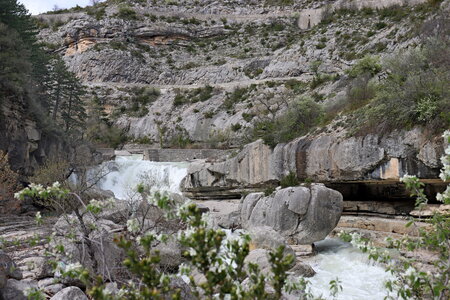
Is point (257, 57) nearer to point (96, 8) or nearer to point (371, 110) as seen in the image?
point (96, 8)

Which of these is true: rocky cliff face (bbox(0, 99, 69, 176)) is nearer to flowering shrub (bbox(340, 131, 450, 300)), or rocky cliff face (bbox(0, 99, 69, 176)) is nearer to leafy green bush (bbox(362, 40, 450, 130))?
leafy green bush (bbox(362, 40, 450, 130))

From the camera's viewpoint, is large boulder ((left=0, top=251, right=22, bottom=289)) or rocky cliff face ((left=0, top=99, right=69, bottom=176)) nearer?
large boulder ((left=0, top=251, right=22, bottom=289))

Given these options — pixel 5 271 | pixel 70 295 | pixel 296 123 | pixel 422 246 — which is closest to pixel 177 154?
pixel 296 123

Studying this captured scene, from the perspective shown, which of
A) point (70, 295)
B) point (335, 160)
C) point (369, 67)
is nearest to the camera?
point (70, 295)

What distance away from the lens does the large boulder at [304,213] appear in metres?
13.1

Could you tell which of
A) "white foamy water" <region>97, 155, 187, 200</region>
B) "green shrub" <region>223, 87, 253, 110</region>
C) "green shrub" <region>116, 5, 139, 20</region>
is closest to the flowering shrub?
"white foamy water" <region>97, 155, 187, 200</region>

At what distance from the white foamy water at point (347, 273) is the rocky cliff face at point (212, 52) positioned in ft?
59.8

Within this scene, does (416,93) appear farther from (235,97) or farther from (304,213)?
(235,97)

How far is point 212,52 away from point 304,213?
153 ft

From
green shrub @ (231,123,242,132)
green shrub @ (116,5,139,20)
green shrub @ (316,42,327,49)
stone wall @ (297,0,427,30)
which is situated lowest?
green shrub @ (231,123,242,132)

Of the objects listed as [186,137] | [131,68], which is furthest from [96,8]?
[186,137]

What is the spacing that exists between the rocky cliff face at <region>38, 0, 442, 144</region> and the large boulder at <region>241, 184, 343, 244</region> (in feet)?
53.4

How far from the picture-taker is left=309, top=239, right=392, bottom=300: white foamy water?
920 centimetres

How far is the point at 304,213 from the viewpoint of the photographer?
13375mm
